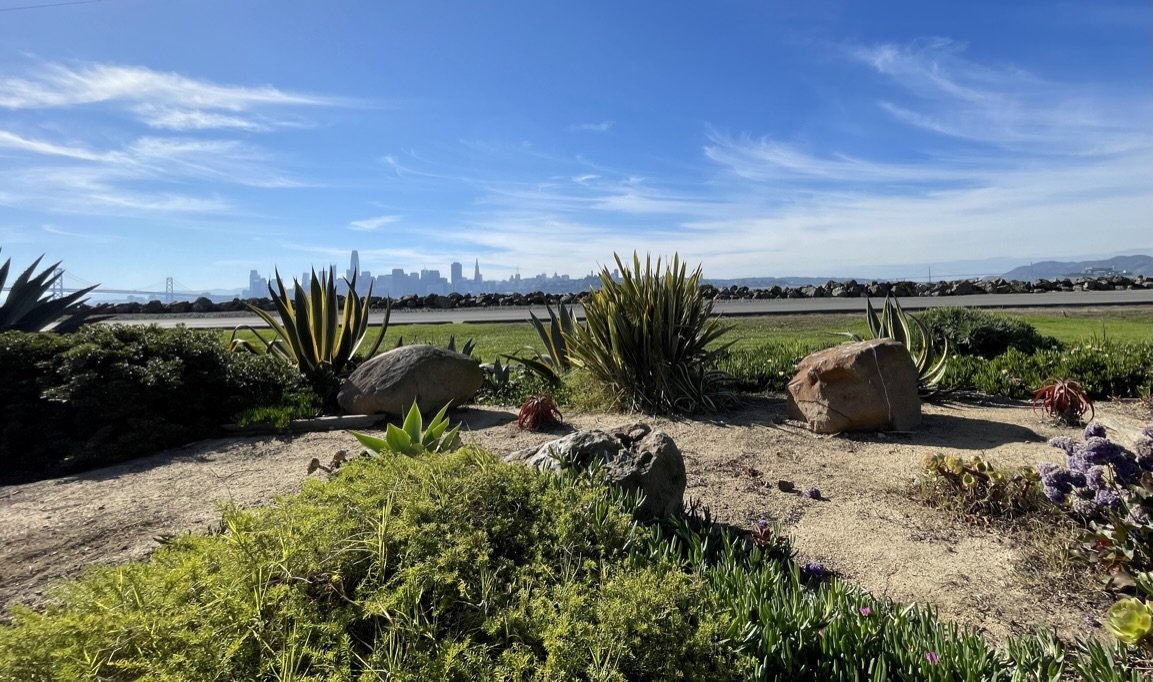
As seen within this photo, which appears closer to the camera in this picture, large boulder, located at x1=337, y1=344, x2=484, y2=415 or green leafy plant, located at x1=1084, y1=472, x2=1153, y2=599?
green leafy plant, located at x1=1084, y1=472, x2=1153, y2=599

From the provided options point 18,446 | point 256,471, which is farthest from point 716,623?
point 18,446

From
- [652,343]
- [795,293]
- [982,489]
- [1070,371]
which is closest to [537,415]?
[652,343]

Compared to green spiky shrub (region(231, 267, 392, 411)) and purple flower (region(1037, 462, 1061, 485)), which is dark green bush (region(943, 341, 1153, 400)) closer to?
purple flower (region(1037, 462, 1061, 485))

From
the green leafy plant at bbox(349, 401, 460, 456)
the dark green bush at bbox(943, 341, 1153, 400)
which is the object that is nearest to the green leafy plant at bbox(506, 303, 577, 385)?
the green leafy plant at bbox(349, 401, 460, 456)

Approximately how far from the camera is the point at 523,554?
1987mm

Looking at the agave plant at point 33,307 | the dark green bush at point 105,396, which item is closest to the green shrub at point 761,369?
the dark green bush at point 105,396

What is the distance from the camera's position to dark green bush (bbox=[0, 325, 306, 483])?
5.84 metres

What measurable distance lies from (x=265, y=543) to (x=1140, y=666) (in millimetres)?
2966

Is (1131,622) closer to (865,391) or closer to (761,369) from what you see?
(865,391)

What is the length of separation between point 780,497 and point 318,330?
6.20 metres

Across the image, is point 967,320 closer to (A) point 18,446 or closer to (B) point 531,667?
(B) point 531,667

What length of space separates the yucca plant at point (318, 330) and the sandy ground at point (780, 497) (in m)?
1.79

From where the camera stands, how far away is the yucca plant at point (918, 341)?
6.86 metres

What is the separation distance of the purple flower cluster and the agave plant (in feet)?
36.3
